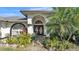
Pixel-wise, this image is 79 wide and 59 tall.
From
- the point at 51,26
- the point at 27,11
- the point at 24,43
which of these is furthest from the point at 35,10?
the point at 24,43

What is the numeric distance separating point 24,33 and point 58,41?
40 centimetres

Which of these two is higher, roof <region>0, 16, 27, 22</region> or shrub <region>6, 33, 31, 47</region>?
roof <region>0, 16, 27, 22</region>

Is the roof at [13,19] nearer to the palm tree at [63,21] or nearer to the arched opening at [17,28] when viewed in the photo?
the arched opening at [17,28]

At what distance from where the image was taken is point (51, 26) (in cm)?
219

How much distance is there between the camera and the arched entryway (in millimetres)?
2193

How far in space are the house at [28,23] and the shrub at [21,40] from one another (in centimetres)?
5

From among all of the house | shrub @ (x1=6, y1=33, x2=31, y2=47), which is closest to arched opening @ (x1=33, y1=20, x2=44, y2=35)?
the house

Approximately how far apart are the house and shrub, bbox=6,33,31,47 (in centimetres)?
5

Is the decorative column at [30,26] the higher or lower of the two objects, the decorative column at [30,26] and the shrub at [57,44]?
the higher

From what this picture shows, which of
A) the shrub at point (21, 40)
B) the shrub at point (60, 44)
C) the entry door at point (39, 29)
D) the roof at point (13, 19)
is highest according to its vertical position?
the roof at point (13, 19)

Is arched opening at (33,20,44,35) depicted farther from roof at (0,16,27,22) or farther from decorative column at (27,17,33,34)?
roof at (0,16,27,22)

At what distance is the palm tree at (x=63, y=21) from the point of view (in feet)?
7.19

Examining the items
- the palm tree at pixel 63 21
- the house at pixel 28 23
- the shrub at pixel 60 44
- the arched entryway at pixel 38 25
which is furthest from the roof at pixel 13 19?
the shrub at pixel 60 44

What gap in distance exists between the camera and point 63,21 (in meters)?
2.20
